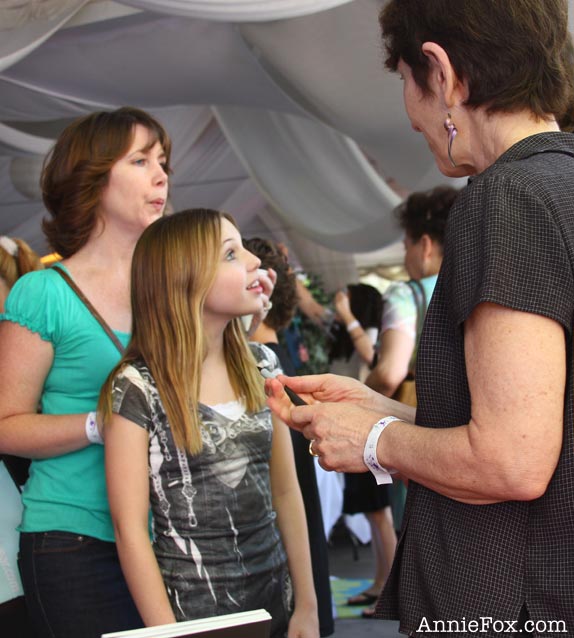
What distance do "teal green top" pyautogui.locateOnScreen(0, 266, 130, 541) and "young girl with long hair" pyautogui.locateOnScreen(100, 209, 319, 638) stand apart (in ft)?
0.45

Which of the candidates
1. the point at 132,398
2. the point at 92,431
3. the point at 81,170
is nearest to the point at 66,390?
the point at 92,431

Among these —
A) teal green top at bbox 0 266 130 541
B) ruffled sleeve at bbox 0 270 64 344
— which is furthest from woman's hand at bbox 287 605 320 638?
ruffled sleeve at bbox 0 270 64 344

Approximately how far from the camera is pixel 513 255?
0.95 metres

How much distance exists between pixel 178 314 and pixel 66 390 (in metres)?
0.30

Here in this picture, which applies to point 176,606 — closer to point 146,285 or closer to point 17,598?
point 17,598

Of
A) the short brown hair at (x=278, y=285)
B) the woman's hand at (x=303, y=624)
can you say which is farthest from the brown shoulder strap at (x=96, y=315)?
the short brown hair at (x=278, y=285)

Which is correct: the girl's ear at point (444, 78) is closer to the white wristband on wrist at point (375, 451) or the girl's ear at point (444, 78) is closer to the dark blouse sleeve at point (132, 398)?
the white wristband on wrist at point (375, 451)

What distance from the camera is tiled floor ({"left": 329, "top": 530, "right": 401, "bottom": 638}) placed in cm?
401

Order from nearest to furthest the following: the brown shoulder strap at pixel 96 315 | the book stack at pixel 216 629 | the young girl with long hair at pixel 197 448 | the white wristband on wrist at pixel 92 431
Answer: the book stack at pixel 216 629, the young girl with long hair at pixel 197 448, the white wristband on wrist at pixel 92 431, the brown shoulder strap at pixel 96 315

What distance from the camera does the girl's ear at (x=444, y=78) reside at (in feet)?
3.48

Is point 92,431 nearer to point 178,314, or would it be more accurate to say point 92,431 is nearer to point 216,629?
point 178,314

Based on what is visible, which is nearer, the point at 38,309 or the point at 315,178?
the point at 38,309

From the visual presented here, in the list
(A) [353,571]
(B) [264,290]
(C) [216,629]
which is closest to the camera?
(C) [216,629]

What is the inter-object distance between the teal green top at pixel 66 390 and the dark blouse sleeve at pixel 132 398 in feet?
0.66
